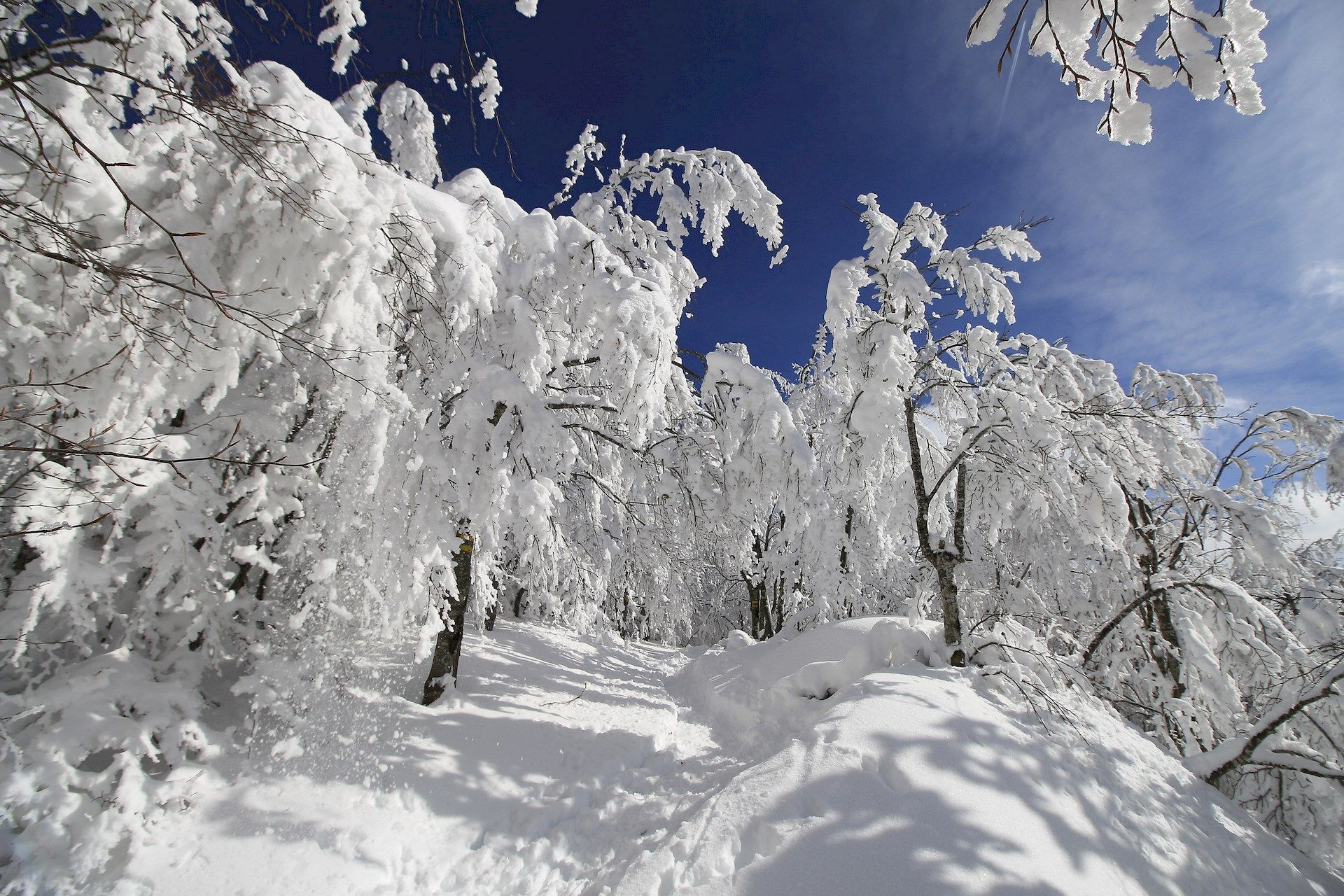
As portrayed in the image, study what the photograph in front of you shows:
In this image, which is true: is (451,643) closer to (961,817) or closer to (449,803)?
(449,803)

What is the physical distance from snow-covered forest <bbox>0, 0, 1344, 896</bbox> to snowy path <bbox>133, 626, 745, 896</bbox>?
0.04m

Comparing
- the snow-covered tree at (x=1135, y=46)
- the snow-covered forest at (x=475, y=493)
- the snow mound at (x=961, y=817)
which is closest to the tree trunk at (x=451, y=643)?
the snow-covered forest at (x=475, y=493)

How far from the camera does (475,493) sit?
132 inches

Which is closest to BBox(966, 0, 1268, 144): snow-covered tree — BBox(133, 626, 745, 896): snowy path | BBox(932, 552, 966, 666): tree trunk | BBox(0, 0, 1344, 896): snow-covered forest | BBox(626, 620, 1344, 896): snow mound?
BBox(0, 0, 1344, 896): snow-covered forest

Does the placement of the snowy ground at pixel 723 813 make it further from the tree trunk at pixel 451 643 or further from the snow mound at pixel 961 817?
the tree trunk at pixel 451 643

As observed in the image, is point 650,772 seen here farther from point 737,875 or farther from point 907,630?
point 907,630

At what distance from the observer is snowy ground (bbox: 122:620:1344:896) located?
8.18 ft

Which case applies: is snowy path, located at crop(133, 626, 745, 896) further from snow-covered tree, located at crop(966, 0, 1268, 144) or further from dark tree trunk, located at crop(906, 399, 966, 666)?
snow-covered tree, located at crop(966, 0, 1268, 144)

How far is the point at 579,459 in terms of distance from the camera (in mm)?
5691

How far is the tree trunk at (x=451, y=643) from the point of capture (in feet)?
15.9

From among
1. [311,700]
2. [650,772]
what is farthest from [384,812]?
[650,772]

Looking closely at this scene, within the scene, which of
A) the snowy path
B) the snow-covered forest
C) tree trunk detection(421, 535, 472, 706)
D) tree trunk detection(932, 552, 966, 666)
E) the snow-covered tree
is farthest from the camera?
tree trunk detection(932, 552, 966, 666)

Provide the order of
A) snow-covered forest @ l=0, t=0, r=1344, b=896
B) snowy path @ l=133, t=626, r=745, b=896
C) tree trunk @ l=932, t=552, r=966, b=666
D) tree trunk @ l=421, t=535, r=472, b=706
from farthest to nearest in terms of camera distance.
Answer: tree trunk @ l=932, t=552, r=966, b=666 → tree trunk @ l=421, t=535, r=472, b=706 → snowy path @ l=133, t=626, r=745, b=896 → snow-covered forest @ l=0, t=0, r=1344, b=896

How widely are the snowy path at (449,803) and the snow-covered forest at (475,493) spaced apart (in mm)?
39
